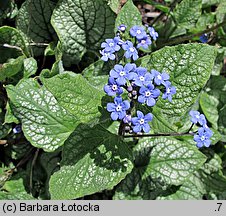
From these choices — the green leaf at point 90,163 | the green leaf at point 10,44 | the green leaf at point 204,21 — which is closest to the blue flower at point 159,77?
the green leaf at point 90,163

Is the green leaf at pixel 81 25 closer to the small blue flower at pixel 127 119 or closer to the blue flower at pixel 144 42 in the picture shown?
the blue flower at pixel 144 42

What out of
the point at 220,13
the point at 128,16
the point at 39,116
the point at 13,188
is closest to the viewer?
the point at 39,116

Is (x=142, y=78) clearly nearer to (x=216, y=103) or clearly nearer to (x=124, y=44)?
(x=124, y=44)

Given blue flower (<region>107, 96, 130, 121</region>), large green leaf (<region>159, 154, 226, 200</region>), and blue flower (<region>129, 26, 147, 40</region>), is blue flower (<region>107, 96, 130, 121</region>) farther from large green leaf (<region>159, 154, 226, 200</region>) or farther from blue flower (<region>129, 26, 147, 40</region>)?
large green leaf (<region>159, 154, 226, 200</region>)

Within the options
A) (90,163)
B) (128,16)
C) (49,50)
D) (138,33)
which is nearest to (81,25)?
(49,50)

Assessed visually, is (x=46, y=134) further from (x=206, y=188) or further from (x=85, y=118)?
(x=206, y=188)
